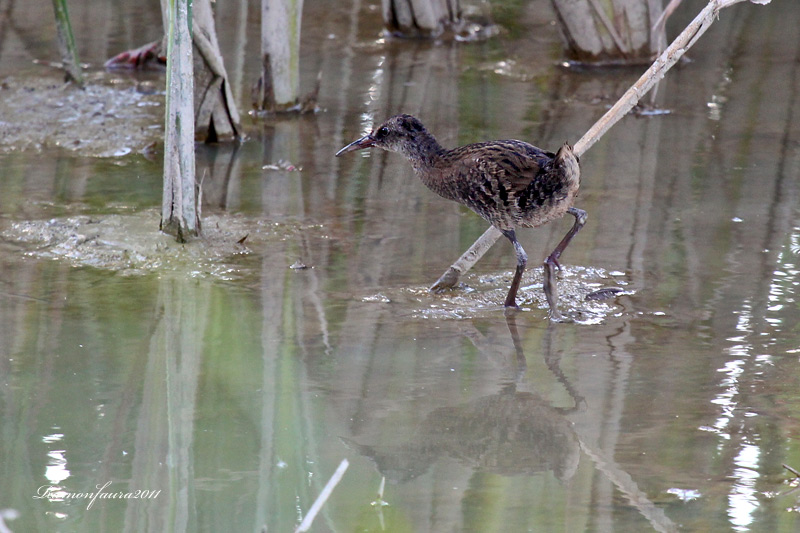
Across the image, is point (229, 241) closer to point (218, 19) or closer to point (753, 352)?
point (753, 352)

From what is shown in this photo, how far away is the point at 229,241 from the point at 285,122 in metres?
2.66

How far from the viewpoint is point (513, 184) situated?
486 cm

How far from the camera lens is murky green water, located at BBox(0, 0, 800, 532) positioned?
11.4 ft

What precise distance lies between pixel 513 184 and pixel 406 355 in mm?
948

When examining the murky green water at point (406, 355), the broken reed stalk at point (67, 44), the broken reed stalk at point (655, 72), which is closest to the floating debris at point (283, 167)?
the murky green water at point (406, 355)

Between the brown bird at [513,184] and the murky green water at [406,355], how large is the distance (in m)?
0.38

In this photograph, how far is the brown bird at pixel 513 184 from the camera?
15.6 ft

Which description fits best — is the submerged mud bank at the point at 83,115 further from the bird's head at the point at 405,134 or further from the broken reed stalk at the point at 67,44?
the bird's head at the point at 405,134

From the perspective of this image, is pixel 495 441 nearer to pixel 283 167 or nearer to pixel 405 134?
pixel 405 134

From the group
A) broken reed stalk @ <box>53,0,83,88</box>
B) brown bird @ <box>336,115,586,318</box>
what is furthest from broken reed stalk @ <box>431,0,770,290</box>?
broken reed stalk @ <box>53,0,83,88</box>

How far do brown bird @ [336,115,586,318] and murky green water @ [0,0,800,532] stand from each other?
1.23ft

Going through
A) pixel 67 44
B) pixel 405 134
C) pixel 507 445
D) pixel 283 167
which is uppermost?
pixel 67 44

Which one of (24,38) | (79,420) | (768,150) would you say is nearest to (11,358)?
(79,420)

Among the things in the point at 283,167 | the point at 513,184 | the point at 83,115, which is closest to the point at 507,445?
the point at 513,184
